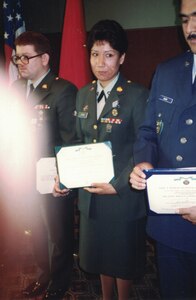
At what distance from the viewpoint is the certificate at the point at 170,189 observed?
99cm

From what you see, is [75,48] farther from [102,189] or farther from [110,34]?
[102,189]

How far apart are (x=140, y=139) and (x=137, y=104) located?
238 millimetres

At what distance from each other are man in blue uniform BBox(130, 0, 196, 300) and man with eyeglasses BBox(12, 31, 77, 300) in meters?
0.63

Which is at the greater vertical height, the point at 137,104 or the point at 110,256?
the point at 137,104

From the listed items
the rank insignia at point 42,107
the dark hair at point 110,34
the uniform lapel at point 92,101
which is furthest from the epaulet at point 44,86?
the dark hair at point 110,34

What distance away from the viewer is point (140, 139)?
1.30 meters

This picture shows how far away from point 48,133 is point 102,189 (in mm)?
572

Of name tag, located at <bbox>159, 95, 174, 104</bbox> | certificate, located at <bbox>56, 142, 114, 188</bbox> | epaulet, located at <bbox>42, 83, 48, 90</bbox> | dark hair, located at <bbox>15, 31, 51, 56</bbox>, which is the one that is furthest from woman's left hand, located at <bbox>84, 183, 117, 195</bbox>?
dark hair, located at <bbox>15, 31, 51, 56</bbox>

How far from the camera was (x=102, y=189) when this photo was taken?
4.63 ft

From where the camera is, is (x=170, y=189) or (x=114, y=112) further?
(x=114, y=112)

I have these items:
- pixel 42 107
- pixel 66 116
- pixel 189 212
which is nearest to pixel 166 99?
pixel 189 212

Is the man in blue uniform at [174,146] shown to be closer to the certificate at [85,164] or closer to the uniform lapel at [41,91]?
the certificate at [85,164]

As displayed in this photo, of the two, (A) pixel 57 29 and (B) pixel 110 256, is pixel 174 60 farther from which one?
(A) pixel 57 29

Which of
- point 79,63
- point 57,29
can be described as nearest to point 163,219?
point 79,63
